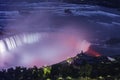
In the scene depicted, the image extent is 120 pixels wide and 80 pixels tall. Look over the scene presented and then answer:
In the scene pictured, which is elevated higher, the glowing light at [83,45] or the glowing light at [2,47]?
the glowing light at [83,45]

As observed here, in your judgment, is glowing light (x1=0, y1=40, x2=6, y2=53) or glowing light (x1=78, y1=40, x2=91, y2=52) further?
glowing light (x1=0, y1=40, x2=6, y2=53)

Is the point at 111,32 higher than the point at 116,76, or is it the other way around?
the point at 116,76

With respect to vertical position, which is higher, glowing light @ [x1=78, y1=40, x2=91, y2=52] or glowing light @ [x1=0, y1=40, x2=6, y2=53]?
glowing light @ [x1=78, y1=40, x2=91, y2=52]

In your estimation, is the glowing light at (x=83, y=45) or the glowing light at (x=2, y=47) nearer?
the glowing light at (x=83, y=45)

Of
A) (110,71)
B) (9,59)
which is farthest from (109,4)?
(110,71)

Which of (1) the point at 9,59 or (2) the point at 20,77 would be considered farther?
(1) the point at 9,59

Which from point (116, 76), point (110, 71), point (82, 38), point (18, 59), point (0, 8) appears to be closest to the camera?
point (116, 76)

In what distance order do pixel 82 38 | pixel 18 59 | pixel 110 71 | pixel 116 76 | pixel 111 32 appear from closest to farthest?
pixel 116 76 → pixel 110 71 → pixel 18 59 → pixel 82 38 → pixel 111 32

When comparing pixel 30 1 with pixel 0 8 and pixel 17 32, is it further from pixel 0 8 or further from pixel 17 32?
pixel 17 32

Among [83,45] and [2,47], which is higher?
[83,45]

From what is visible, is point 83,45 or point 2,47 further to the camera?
point 2,47
